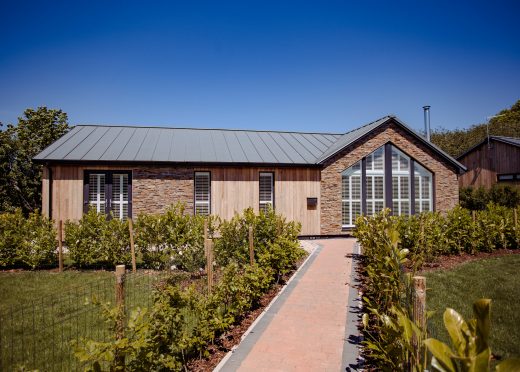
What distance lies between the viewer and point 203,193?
1577 cm

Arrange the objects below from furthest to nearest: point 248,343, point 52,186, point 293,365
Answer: point 52,186 → point 248,343 → point 293,365

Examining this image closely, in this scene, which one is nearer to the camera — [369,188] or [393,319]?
[393,319]

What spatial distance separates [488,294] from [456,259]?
386 cm

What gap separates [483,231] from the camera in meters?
12.1

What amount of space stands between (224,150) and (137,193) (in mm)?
4972

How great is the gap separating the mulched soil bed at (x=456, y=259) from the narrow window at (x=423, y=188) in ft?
16.3

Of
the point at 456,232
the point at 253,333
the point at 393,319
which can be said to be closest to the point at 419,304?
the point at 393,319

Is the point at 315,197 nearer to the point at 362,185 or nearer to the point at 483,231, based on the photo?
the point at 362,185

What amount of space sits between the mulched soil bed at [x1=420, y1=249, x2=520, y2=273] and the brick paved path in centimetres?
327

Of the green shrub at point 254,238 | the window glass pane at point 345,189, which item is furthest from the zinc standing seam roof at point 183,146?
the green shrub at point 254,238

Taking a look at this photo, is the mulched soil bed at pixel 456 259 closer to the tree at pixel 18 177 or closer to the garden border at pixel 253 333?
the garden border at pixel 253 333

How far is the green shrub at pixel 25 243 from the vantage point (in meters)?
10.1

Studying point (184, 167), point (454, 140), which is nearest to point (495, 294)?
point (184, 167)

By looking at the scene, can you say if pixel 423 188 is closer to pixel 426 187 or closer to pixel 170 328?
pixel 426 187
